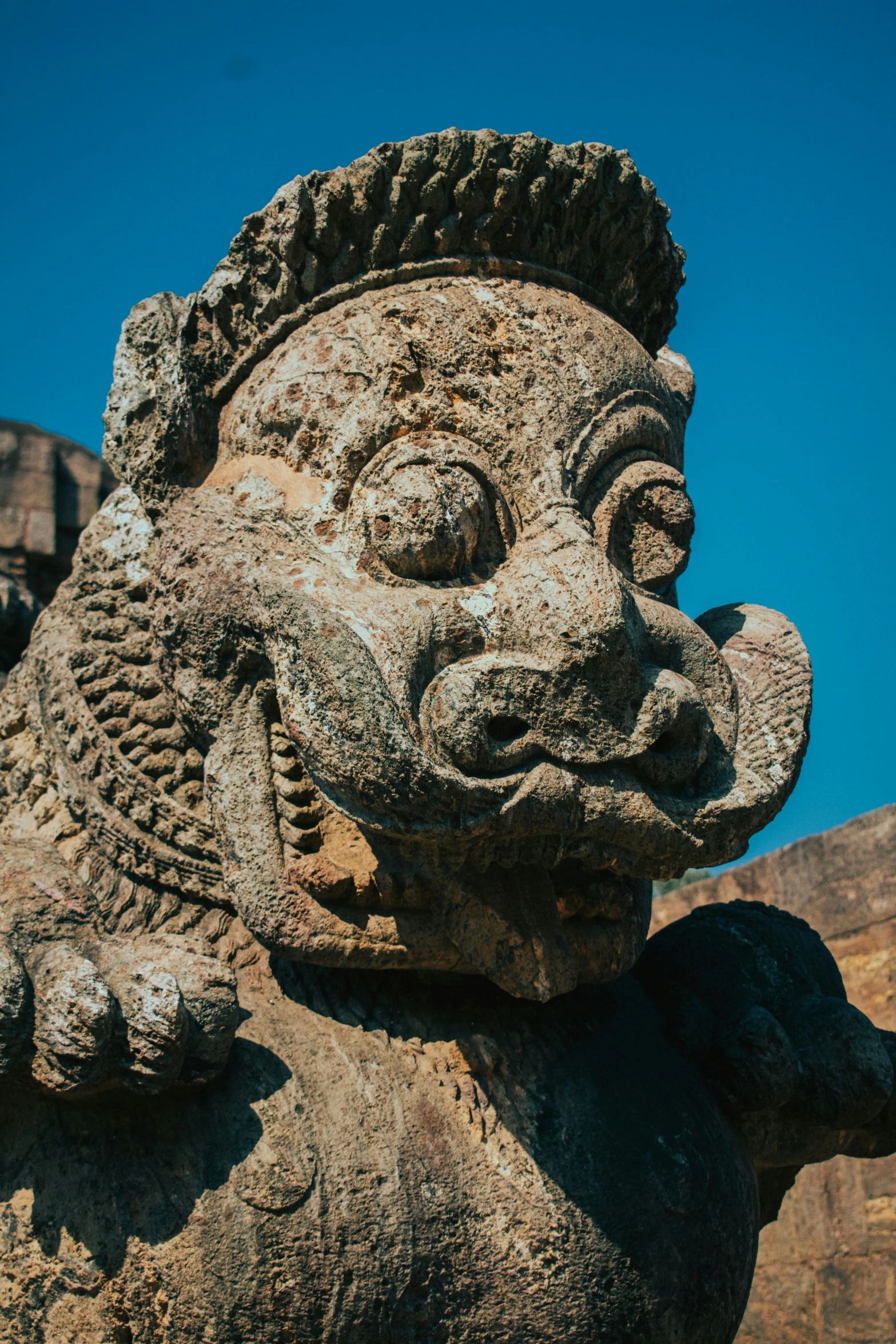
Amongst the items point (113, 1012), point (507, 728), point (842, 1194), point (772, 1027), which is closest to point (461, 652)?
point (507, 728)

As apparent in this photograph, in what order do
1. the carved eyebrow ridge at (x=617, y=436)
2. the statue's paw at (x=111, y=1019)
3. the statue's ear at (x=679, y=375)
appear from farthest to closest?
the statue's ear at (x=679, y=375) < the carved eyebrow ridge at (x=617, y=436) < the statue's paw at (x=111, y=1019)

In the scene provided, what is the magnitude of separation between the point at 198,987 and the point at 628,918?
2.36ft

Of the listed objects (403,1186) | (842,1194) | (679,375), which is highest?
(679,375)

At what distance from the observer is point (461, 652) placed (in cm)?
184

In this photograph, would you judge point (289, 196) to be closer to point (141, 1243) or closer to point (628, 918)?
point (628, 918)

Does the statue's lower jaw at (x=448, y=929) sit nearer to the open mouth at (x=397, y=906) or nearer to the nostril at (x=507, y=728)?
the open mouth at (x=397, y=906)

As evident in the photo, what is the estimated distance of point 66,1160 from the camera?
1.83 meters

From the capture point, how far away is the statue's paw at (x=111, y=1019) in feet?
5.46

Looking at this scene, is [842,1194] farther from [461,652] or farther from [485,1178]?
[461,652]

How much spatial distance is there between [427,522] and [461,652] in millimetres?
213

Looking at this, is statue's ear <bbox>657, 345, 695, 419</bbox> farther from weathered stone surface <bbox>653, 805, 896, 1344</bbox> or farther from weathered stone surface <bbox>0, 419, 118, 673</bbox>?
weathered stone surface <bbox>653, 805, 896, 1344</bbox>

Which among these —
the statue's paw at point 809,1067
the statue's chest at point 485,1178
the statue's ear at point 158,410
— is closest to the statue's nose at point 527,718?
the statue's chest at point 485,1178

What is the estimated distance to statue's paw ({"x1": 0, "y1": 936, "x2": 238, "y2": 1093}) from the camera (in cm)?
167

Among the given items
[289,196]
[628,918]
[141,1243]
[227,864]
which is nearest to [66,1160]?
[141,1243]
